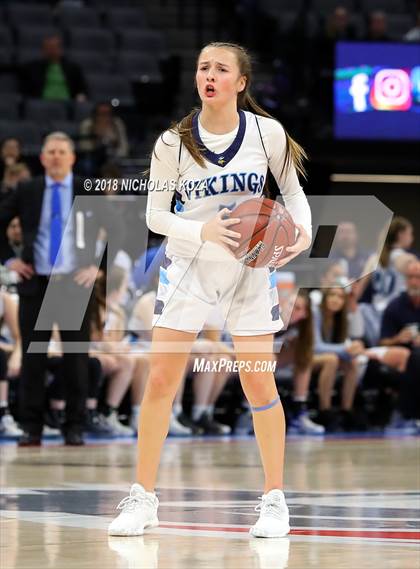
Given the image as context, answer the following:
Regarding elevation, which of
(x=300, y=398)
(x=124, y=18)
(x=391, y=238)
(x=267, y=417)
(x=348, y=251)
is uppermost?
(x=124, y=18)

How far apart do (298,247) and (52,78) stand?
409 inches

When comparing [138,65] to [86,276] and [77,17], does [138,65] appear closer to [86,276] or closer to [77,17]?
[77,17]

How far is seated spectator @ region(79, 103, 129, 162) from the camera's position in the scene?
13023 millimetres

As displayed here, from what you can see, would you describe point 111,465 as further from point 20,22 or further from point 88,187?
point 20,22

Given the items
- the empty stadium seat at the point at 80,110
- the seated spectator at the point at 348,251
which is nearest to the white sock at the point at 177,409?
the seated spectator at the point at 348,251

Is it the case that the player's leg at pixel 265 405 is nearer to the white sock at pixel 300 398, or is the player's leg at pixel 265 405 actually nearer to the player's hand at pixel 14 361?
the player's hand at pixel 14 361

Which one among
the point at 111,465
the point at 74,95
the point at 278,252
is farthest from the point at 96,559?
the point at 74,95

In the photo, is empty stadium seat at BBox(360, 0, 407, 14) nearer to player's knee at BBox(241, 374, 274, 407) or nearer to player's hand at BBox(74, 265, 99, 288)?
player's hand at BBox(74, 265, 99, 288)

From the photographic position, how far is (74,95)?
1485 cm

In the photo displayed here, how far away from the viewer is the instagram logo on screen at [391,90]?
→ 602 inches

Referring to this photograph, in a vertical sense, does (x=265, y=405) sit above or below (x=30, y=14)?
below

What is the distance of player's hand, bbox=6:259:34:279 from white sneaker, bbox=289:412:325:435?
289 centimetres

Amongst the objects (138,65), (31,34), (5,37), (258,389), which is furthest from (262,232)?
(138,65)

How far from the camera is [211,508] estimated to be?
18.8ft
